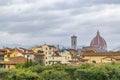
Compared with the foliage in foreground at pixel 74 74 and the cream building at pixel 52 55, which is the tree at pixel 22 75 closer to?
the foliage in foreground at pixel 74 74

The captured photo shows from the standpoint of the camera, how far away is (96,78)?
4394cm

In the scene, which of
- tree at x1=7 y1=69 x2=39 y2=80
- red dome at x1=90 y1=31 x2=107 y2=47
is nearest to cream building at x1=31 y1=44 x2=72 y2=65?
tree at x1=7 y1=69 x2=39 y2=80

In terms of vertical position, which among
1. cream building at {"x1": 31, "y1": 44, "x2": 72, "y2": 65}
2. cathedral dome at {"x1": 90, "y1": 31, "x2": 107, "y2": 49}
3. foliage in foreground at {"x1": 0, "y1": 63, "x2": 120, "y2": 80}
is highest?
cathedral dome at {"x1": 90, "y1": 31, "x2": 107, "y2": 49}

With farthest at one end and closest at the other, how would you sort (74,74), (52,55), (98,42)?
(98,42) → (52,55) → (74,74)

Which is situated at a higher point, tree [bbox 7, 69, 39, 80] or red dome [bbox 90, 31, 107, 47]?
red dome [bbox 90, 31, 107, 47]

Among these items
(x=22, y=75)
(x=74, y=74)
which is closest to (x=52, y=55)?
(x=74, y=74)

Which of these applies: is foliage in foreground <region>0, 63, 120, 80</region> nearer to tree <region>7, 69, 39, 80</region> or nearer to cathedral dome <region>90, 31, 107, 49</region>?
tree <region>7, 69, 39, 80</region>

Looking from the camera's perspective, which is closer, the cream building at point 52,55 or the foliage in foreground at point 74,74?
the foliage in foreground at point 74,74

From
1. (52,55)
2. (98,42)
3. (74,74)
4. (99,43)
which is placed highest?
(98,42)

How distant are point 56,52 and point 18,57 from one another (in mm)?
17549

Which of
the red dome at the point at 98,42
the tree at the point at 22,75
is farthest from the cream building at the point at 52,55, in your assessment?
the red dome at the point at 98,42

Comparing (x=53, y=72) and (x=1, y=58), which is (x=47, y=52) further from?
(x=53, y=72)

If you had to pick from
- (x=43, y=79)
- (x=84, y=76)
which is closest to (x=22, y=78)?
(x=43, y=79)

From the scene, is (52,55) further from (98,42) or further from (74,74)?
(98,42)
